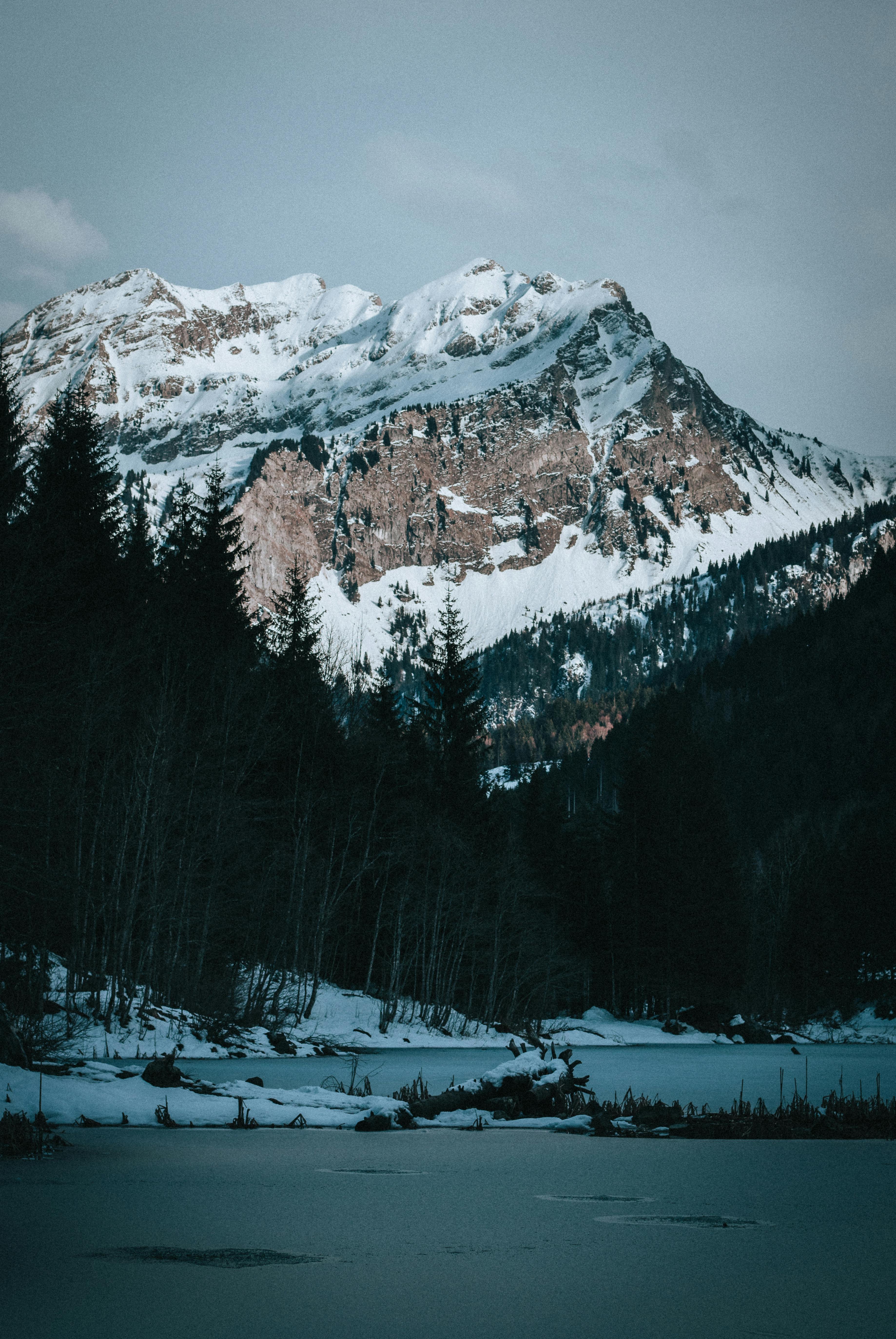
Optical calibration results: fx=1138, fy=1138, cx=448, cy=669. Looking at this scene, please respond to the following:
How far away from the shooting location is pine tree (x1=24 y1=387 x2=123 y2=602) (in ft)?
104

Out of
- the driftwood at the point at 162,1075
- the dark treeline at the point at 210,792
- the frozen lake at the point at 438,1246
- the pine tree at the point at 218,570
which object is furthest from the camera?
the pine tree at the point at 218,570

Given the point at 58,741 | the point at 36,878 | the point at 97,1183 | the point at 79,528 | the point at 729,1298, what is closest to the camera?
the point at 729,1298

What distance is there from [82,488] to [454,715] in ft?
85.5

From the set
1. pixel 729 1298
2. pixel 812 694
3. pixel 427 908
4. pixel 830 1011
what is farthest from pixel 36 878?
pixel 812 694

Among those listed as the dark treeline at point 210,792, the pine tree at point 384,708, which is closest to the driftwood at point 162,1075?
the dark treeline at point 210,792

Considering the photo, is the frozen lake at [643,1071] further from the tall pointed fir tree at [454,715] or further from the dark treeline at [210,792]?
the tall pointed fir tree at [454,715]

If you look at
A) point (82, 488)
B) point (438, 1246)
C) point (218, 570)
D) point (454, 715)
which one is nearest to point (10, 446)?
point (82, 488)

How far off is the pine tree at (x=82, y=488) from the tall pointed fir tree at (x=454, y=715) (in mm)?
22379

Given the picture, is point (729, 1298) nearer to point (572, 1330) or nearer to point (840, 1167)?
point (572, 1330)

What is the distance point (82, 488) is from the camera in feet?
109

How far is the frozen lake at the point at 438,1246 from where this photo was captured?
17.3 feet

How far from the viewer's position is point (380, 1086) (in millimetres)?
21656

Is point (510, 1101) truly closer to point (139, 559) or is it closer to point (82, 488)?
point (82, 488)

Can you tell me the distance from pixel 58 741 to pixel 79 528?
Result: 953 cm
